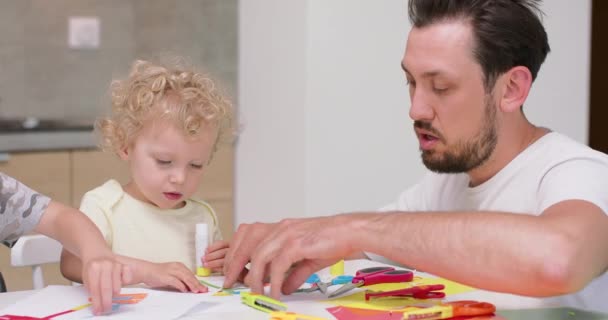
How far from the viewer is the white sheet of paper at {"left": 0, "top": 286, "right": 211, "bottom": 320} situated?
57.2 inches

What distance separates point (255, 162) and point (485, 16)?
1.61m

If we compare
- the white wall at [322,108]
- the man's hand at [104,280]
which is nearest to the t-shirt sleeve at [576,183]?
the man's hand at [104,280]

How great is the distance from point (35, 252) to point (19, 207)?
30cm

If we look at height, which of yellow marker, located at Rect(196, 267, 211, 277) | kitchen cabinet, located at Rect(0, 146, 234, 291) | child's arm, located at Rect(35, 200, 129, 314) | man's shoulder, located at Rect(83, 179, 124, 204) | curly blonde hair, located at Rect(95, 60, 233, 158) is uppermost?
curly blonde hair, located at Rect(95, 60, 233, 158)

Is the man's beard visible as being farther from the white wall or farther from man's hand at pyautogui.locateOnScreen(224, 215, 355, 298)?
the white wall

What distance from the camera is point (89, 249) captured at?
1.65 m

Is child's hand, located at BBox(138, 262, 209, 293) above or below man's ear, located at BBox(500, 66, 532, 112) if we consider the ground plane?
below

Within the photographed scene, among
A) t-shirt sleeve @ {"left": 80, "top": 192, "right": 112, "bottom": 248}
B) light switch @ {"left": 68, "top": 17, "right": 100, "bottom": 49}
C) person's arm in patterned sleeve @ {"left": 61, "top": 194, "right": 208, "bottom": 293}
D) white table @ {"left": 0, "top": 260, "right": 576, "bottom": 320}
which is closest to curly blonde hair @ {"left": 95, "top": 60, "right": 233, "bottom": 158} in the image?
t-shirt sleeve @ {"left": 80, "top": 192, "right": 112, "bottom": 248}

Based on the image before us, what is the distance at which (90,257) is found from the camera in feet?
5.31

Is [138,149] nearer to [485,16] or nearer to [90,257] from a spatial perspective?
[90,257]

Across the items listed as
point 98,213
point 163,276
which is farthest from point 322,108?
point 163,276

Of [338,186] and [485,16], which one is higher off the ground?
[485,16]

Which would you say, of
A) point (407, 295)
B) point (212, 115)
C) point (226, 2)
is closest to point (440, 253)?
point (407, 295)

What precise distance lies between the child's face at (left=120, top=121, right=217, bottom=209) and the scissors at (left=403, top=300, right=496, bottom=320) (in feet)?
2.49
